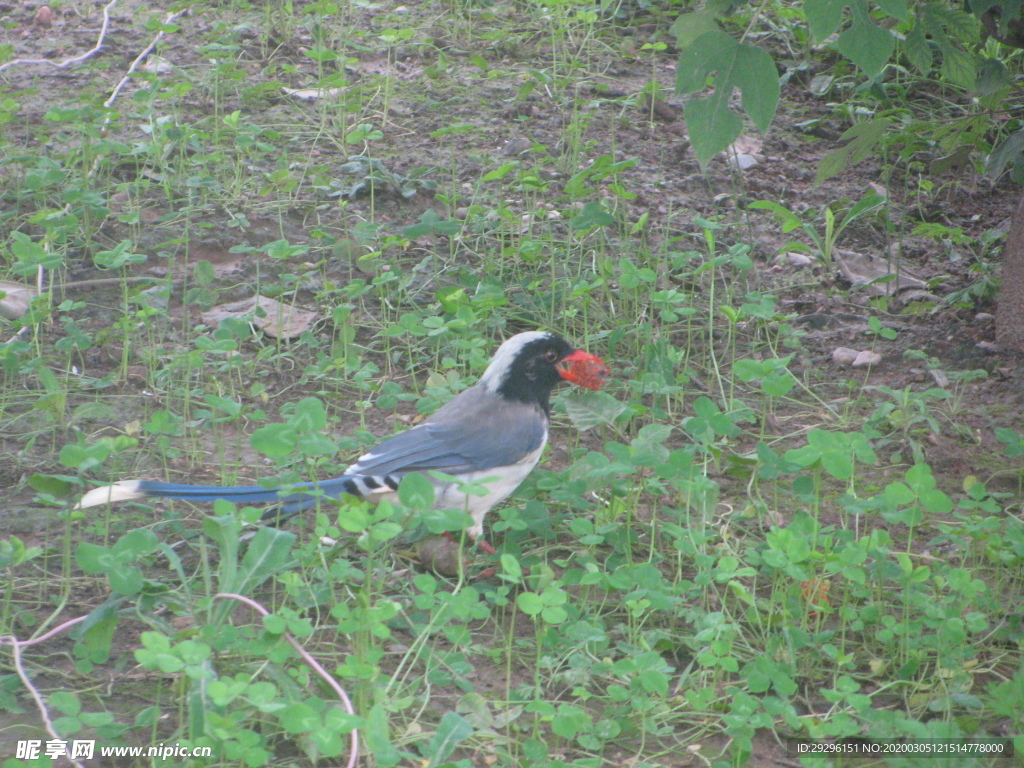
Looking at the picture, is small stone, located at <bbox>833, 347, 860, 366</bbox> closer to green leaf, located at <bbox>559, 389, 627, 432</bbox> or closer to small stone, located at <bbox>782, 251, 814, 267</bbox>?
small stone, located at <bbox>782, 251, 814, 267</bbox>

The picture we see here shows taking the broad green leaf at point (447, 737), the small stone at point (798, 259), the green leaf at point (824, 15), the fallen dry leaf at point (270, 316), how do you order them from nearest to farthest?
the broad green leaf at point (447, 737) → the green leaf at point (824, 15) → the fallen dry leaf at point (270, 316) → the small stone at point (798, 259)

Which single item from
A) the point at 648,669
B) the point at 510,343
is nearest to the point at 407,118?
the point at 510,343

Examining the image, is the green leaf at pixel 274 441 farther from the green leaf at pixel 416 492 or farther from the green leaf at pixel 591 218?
the green leaf at pixel 591 218

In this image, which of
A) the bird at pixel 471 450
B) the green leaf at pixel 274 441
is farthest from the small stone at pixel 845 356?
the green leaf at pixel 274 441

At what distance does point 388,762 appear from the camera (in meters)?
2.23

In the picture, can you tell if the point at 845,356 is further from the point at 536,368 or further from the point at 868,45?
the point at 868,45

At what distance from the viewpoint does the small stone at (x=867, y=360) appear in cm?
442

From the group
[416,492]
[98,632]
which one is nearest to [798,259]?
[416,492]

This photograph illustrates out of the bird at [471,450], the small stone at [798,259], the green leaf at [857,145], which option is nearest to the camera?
the bird at [471,450]

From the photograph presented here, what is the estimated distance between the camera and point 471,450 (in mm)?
3393

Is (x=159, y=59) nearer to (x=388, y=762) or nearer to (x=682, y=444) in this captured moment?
(x=682, y=444)

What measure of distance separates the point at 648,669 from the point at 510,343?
4.45 ft

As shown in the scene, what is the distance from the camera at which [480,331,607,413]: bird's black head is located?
360 cm

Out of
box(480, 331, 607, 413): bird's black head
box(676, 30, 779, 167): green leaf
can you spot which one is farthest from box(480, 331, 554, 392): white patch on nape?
box(676, 30, 779, 167): green leaf
